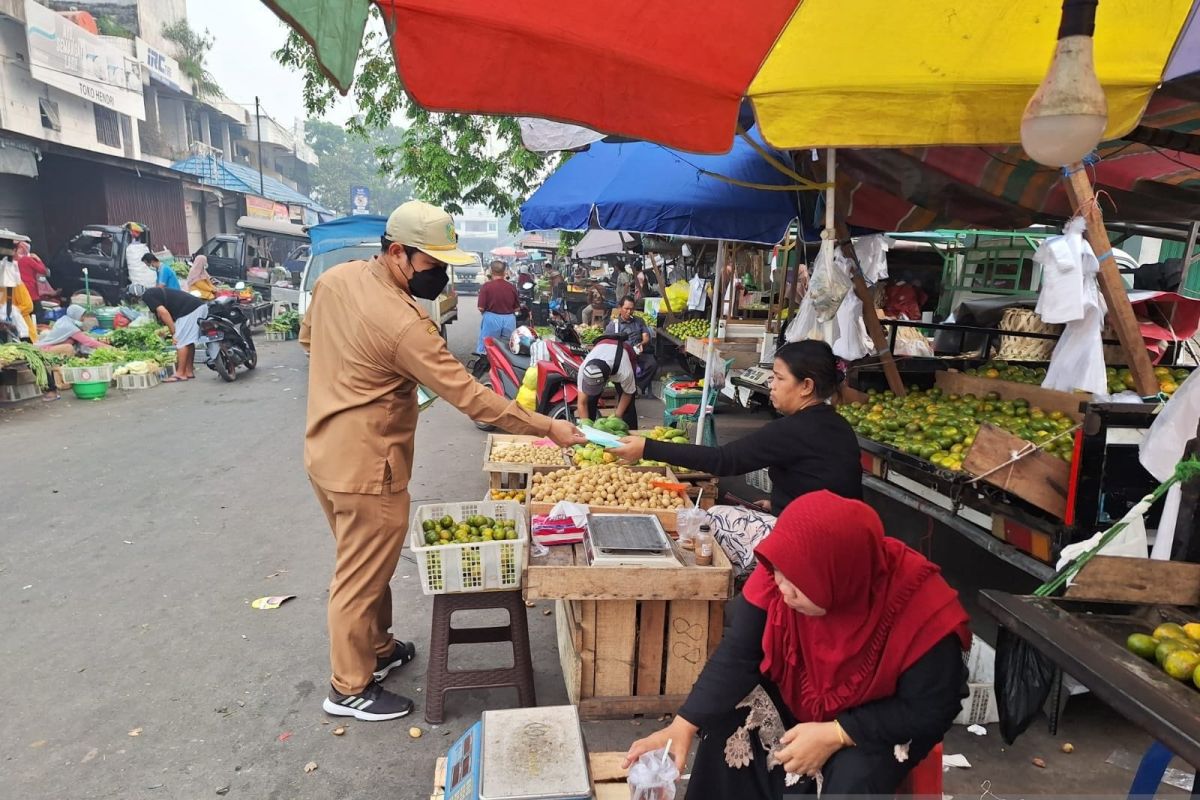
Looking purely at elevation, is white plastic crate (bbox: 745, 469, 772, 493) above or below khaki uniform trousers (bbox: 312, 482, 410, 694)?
below

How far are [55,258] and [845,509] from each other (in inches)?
787

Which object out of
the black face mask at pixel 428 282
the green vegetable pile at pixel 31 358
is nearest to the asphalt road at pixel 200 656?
the black face mask at pixel 428 282

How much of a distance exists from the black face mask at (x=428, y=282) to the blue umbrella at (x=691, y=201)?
2424 mm

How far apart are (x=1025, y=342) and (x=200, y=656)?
6.41m

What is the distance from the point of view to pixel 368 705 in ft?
11.0

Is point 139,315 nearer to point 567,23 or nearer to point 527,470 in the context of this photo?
point 527,470

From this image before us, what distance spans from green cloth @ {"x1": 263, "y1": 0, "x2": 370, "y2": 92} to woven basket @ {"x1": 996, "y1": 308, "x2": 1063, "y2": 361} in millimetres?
5525

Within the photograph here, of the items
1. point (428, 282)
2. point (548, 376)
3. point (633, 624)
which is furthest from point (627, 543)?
point (548, 376)

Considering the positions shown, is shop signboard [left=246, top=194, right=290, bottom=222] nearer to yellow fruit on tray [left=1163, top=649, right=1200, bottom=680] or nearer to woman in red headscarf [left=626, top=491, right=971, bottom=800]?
woman in red headscarf [left=626, top=491, right=971, bottom=800]

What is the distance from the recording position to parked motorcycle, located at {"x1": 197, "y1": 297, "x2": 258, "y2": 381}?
11.5 m

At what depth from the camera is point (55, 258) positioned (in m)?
16.4

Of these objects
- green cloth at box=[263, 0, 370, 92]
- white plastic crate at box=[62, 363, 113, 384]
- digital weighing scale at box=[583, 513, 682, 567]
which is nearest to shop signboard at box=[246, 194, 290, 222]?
white plastic crate at box=[62, 363, 113, 384]

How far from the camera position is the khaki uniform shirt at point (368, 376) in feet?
10.00

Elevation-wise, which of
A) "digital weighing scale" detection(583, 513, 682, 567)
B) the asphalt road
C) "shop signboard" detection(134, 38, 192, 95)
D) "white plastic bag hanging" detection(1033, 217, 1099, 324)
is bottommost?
the asphalt road
